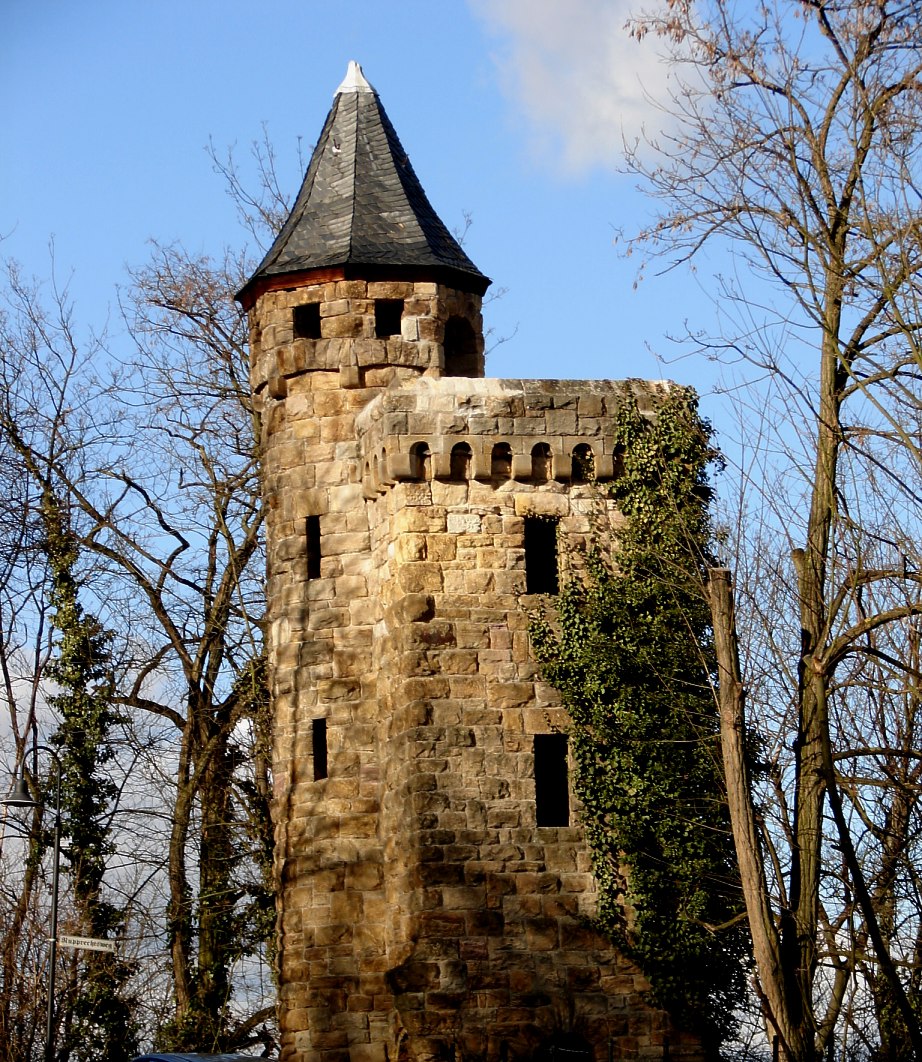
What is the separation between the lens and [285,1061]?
2180 cm

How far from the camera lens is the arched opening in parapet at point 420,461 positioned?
70.6 feet

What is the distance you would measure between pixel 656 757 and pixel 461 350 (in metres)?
5.89

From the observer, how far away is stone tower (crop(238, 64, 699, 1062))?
20.6m

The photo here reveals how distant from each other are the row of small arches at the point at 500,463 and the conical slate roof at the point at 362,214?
2.71 m

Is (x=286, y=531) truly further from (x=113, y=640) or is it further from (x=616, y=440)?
(x=113, y=640)

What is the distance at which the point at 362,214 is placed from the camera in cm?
2397

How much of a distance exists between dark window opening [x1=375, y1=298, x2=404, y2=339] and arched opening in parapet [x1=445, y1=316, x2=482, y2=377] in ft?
2.23

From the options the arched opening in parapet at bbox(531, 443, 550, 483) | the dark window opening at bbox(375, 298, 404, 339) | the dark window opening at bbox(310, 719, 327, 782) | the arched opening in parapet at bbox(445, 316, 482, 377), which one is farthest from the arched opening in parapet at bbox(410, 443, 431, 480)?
the dark window opening at bbox(310, 719, 327, 782)

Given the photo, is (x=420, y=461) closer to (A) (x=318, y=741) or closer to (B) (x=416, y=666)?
(B) (x=416, y=666)

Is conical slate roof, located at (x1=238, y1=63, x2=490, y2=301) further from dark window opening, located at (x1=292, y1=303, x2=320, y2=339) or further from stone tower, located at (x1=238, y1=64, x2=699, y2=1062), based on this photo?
dark window opening, located at (x1=292, y1=303, x2=320, y2=339)

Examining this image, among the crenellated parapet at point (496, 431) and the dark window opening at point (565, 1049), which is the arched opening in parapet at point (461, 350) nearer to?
the crenellated parapet at point (496, 431)

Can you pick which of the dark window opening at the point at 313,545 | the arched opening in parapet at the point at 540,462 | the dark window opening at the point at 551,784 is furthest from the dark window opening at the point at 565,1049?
the dark window opening at the point at 313,545

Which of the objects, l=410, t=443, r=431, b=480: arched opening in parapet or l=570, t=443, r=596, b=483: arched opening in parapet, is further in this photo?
l=570, t=443, r=596, b=483: arched opening in parapet

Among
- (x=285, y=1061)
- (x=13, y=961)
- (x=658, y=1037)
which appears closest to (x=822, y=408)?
(x=658, y=1037)
